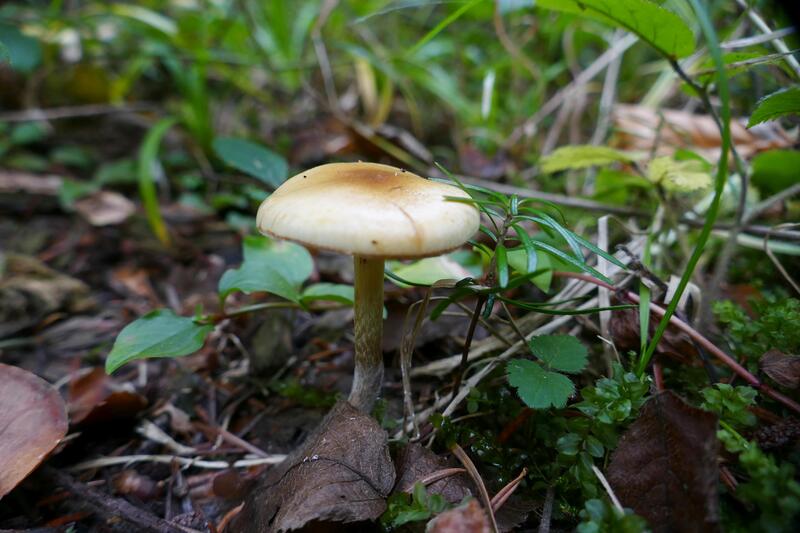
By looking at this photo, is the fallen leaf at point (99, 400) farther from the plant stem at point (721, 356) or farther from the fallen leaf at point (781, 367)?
the fallen leaf at point (781, 367)

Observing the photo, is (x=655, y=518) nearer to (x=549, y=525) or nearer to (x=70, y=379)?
(x=549, y=525)

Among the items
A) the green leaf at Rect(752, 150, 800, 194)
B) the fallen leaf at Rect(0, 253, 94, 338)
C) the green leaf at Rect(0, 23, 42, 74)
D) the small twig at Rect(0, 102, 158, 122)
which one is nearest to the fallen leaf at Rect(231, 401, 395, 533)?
the fallen leaf at Rect(0, 253, 94, 338)

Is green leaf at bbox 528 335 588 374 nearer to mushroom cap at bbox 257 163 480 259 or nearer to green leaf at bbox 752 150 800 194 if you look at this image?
mushroom cap at bbox 257 163 480 259

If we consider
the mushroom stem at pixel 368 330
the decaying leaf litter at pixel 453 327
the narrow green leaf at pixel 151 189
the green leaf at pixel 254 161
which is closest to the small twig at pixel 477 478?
the decaying leaf litter at pixel 453 327

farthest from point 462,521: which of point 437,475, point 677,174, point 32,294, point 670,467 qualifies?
point 32,294

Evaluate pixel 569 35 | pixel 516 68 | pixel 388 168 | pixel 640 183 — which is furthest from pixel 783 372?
pixel 569 35

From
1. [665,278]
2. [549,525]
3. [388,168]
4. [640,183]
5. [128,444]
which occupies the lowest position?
[128,444]

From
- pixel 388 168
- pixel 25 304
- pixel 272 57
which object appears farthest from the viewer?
pixel 272 57

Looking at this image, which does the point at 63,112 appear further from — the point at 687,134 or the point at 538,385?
the point at 687,134
